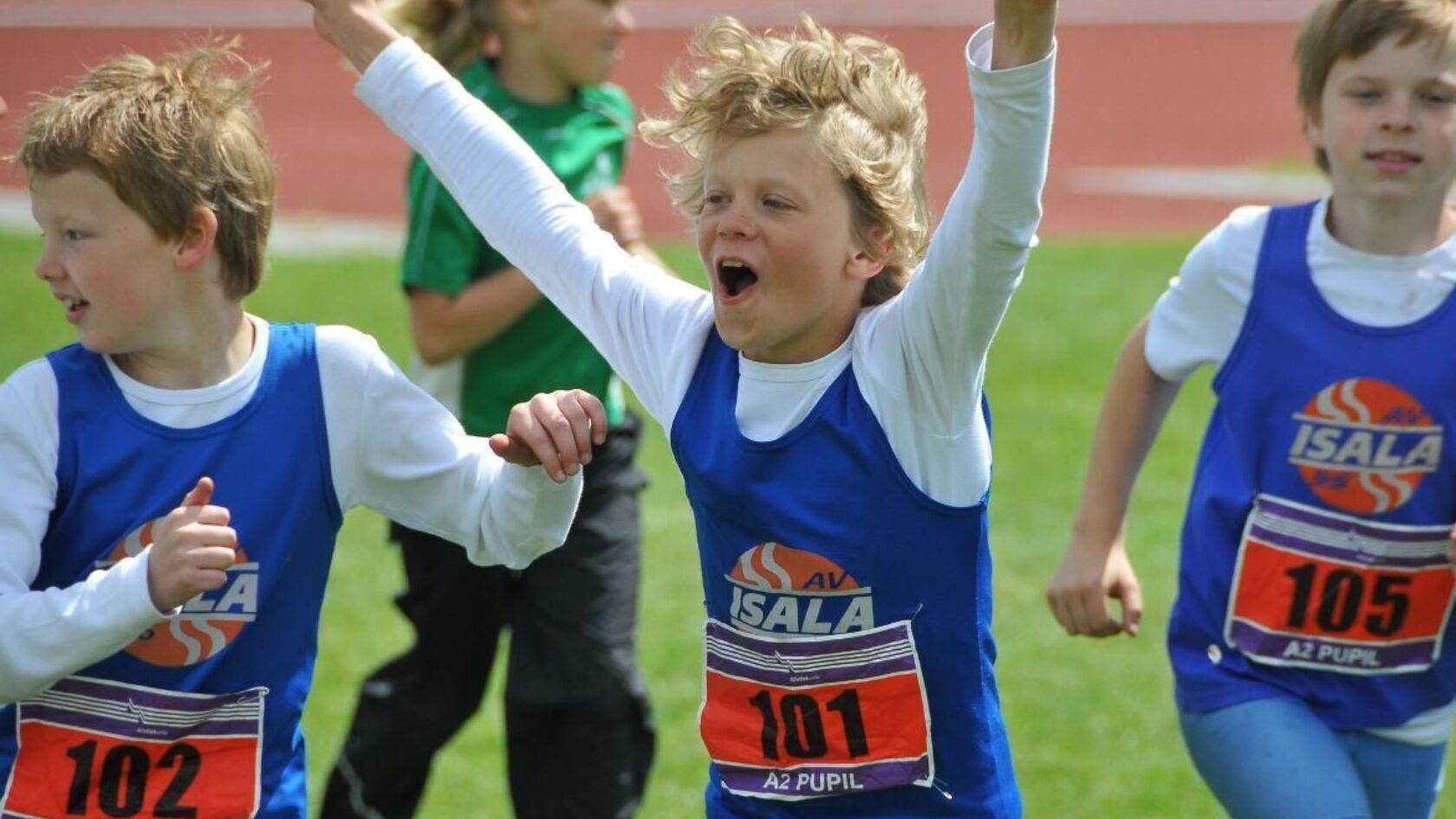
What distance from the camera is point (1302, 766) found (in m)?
3.47

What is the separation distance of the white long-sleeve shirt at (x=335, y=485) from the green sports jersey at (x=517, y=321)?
129 centimetres

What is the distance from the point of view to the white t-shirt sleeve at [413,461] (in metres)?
3.18

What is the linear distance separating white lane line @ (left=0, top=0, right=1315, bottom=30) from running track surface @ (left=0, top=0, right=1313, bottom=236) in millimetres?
42

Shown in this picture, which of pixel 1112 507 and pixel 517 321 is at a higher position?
pixel 517 321

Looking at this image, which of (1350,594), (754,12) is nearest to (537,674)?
(1350,594)

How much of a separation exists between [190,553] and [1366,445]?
203cm

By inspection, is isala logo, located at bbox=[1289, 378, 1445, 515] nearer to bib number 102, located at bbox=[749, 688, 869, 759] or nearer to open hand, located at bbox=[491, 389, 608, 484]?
bib number 102, located at bbox=[749, 688, 869, 759]

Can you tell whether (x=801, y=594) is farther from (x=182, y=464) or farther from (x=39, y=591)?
(x=39, y=591)

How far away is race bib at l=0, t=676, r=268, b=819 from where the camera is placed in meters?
3.00

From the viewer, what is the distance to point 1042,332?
11.3m

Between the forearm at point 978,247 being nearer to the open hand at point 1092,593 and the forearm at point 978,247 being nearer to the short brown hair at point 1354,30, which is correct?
the open hand at point 1092,593

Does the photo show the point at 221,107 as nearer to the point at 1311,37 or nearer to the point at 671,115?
the point at 671,115

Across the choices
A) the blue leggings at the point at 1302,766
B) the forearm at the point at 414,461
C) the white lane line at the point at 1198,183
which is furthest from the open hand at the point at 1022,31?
the white lane line at the point at 1198,183

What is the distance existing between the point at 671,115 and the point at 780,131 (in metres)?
0.39
